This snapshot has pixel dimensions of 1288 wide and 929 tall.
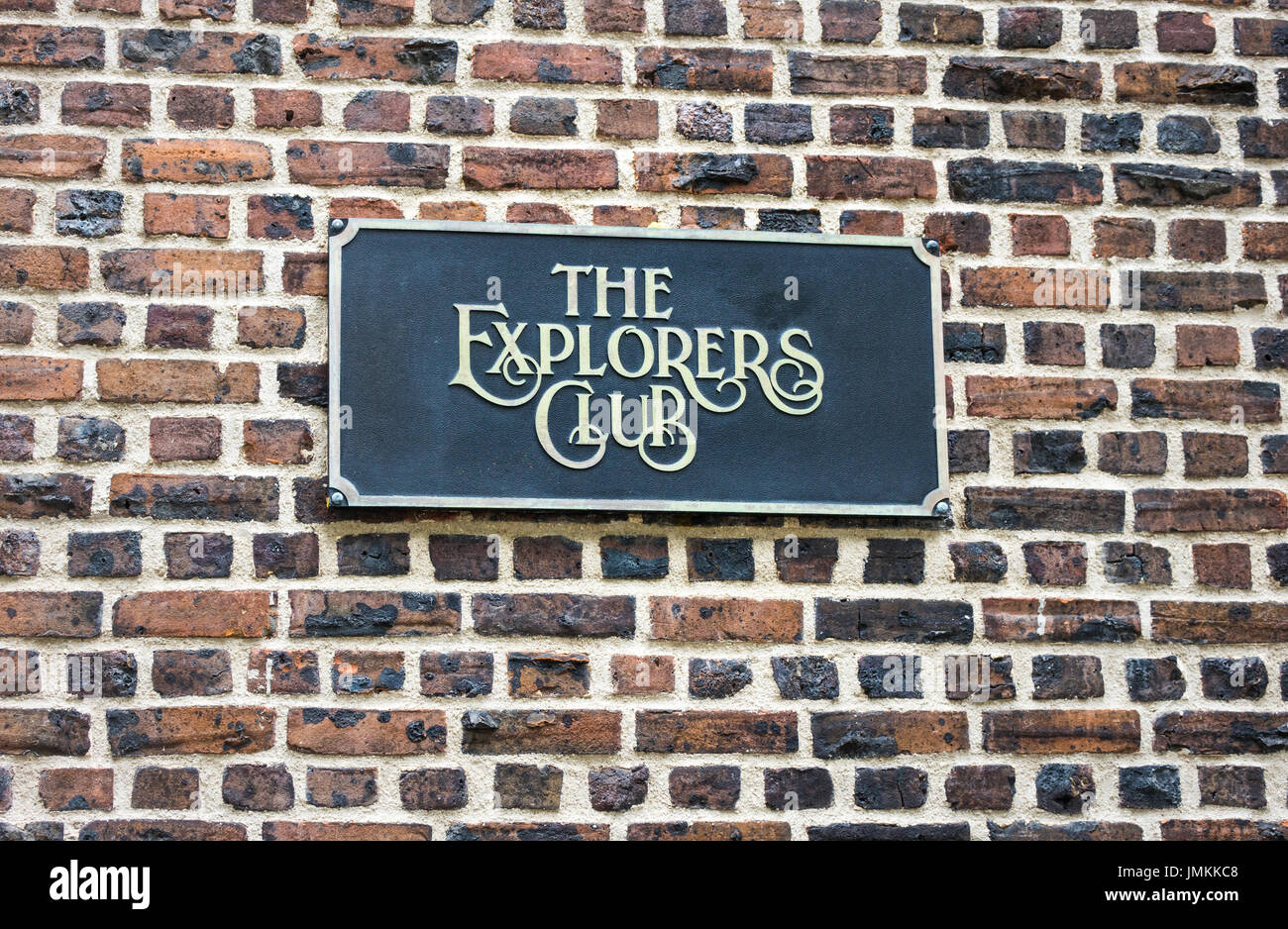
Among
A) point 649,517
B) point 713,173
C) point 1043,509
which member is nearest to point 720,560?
point 649,517

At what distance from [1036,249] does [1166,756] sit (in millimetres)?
943

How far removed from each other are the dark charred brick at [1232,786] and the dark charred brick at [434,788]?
129 cm

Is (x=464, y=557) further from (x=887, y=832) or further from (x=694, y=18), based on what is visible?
(x=694, y=18)

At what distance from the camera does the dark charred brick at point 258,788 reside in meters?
2.19

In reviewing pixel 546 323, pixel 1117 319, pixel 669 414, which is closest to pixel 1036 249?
pixel 1117 319

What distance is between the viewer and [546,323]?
2.33 m

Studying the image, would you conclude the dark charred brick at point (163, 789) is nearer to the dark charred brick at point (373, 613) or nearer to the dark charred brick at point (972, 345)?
the dark charred brick at point (373, 613)

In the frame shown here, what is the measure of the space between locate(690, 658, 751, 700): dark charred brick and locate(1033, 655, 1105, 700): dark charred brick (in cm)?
52

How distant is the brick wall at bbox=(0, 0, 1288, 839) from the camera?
87.3 inches

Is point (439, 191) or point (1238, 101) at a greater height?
point (1238, 101)

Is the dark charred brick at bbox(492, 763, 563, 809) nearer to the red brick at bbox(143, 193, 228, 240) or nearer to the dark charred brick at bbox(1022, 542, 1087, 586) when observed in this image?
the dark charred brick at bbox(1022, 542, 1087, 586)

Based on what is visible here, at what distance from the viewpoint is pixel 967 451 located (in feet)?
7.84

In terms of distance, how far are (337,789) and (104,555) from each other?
0.55 metres

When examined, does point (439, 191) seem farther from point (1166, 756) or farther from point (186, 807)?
point (1166, 756)
